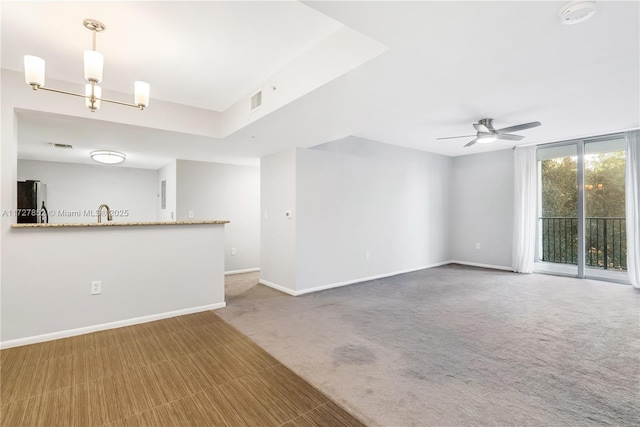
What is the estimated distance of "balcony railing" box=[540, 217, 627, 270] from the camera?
4941 mm

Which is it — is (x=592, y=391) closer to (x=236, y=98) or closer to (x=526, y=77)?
(x=526, y=77)

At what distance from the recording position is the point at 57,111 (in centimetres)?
296

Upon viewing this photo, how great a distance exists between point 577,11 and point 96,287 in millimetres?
4297

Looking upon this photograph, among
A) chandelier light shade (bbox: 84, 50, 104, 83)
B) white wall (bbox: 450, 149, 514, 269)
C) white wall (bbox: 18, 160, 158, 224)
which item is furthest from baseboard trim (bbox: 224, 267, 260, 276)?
white wall (bbox: 450, 149, 514, 269)

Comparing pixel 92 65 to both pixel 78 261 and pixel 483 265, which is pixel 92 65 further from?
pixel 483 265

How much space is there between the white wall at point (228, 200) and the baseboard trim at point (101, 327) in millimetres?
2322

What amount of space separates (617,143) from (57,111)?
7668 mm

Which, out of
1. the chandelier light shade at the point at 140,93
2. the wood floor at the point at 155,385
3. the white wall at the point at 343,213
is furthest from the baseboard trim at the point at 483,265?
the chandelier light shade at the point at 140,93

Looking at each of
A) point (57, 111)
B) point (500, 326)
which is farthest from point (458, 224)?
point (57, 111)

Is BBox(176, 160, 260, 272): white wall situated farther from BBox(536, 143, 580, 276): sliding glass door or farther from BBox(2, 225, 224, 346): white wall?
BBox(536, 143, 580, 276): sliding glass door

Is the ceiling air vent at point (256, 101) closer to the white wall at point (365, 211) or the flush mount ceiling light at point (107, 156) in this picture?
the white wall at point (365, 211)

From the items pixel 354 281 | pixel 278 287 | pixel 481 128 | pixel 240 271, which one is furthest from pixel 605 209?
pixel 240 271

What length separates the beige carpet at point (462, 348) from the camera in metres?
1.81

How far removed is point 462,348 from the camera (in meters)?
2.60
